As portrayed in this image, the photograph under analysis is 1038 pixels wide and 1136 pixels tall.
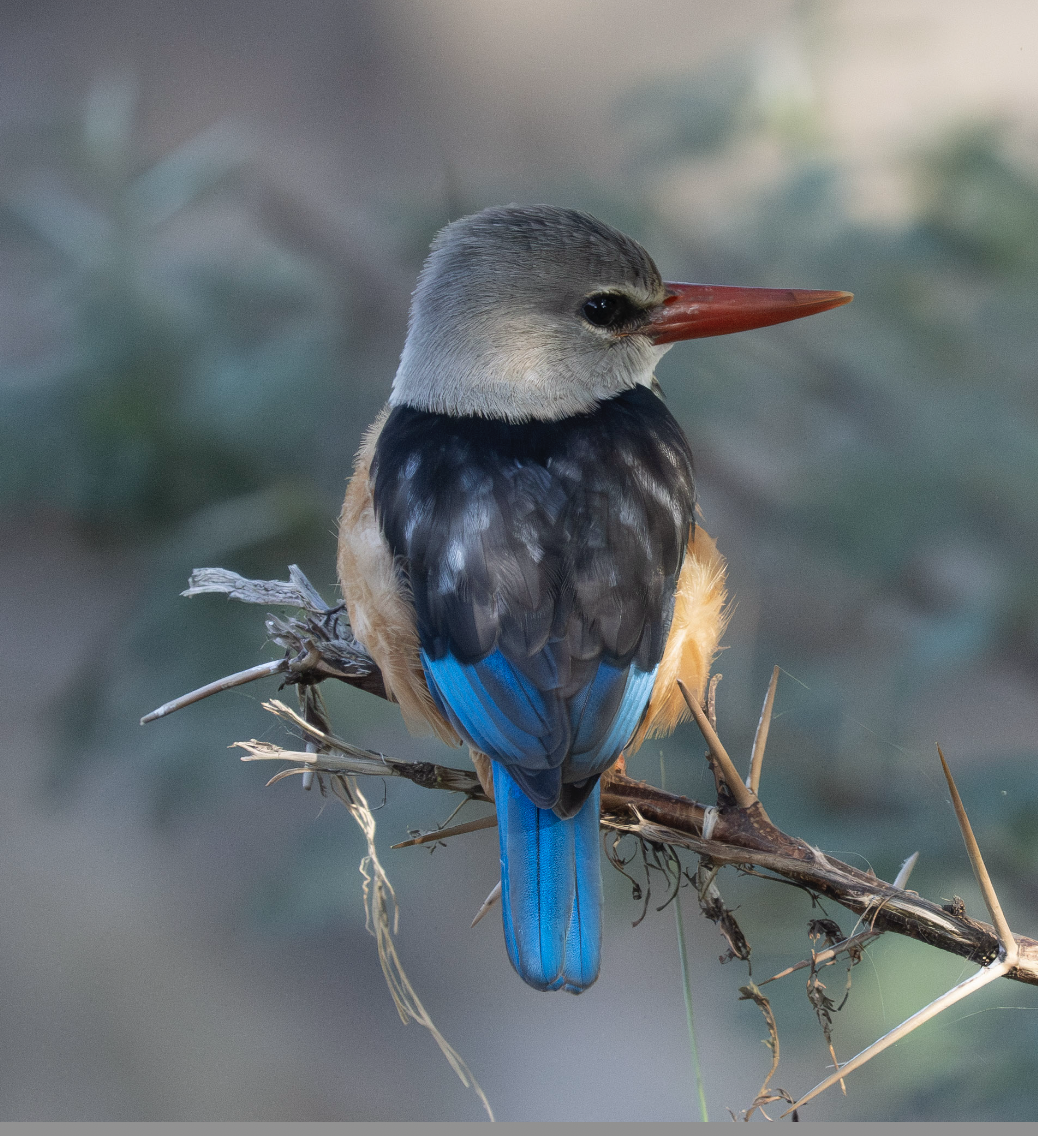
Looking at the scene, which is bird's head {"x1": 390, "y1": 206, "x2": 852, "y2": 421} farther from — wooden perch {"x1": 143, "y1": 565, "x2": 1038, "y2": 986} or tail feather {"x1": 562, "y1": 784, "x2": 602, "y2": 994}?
tail feather {"x1": 562, "y1": 784, "x2": 602, "y2": 994}

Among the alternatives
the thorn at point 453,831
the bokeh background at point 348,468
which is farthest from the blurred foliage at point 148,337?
the thorn at point 453,831

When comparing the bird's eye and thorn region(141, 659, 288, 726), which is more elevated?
the bird's eye

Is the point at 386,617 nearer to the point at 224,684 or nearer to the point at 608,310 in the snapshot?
the point at 224,684

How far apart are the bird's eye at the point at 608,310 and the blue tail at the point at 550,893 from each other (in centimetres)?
38

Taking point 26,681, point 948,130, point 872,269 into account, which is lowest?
point 26,681

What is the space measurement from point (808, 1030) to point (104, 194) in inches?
51.2

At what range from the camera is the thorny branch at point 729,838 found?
53 cm

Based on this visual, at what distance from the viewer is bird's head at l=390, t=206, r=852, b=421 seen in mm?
765

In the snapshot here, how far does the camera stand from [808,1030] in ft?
3.42

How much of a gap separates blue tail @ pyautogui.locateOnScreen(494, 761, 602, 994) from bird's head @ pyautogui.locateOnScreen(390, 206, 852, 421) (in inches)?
12.7

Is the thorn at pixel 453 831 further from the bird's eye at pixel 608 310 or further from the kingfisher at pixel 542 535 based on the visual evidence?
the bird's eye at pixel 608 310

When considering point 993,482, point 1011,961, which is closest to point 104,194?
point 993,482

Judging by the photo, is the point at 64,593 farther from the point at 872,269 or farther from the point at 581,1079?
the point at 872,269

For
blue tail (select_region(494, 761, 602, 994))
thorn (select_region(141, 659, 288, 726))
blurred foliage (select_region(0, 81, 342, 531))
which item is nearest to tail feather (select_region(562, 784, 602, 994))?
blue tail (select_region(494, 761, 602, 994))
